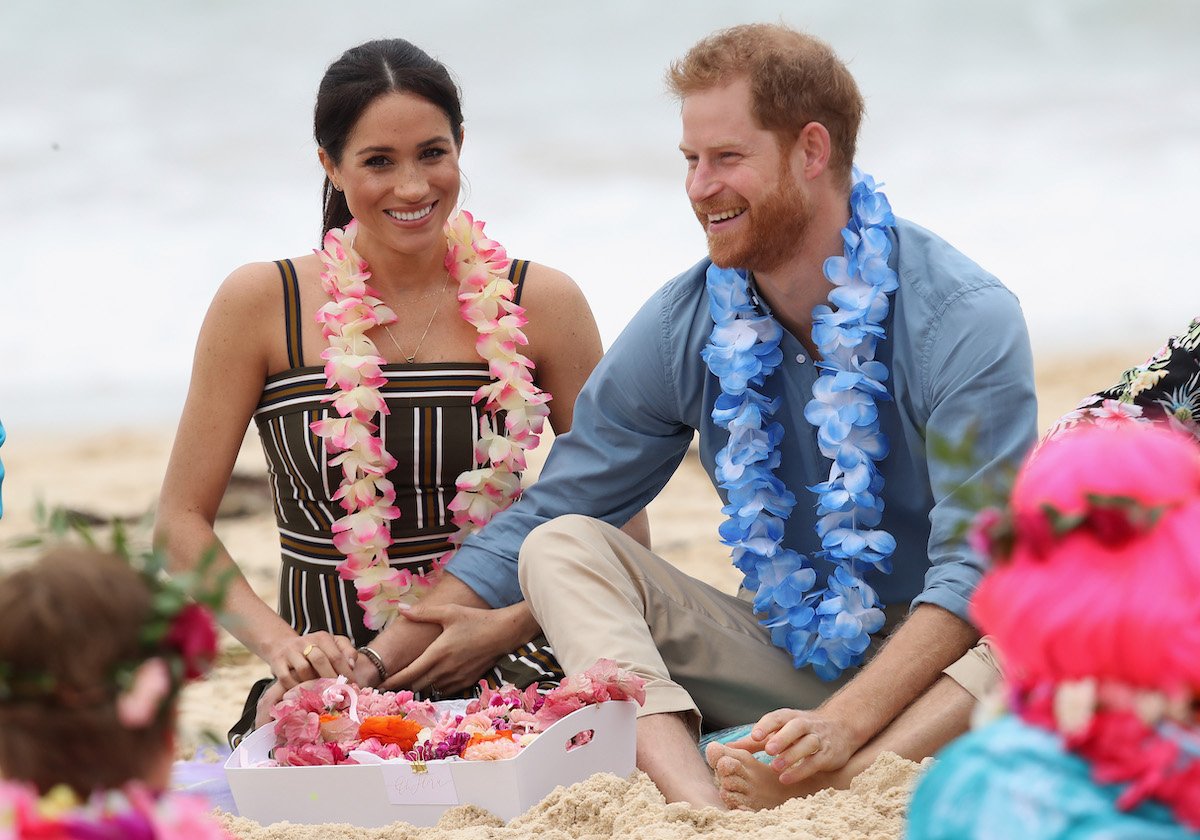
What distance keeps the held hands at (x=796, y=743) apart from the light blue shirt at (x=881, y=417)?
397 mm

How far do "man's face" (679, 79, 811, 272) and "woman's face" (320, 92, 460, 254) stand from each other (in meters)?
0.73

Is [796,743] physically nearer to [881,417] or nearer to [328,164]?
[881,417]

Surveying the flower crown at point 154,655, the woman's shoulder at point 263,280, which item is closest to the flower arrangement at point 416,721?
the woman's shoulder at point 263,280

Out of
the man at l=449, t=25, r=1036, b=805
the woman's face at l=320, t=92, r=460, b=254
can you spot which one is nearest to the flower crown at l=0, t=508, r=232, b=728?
the man at l=449, t=25, r=1036, b=805

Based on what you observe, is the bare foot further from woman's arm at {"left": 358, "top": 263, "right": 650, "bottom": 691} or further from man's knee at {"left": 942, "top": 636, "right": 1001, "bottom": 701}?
woman's arm at {"left": 358, "top": 263, "right": 650, "bottom": 691}

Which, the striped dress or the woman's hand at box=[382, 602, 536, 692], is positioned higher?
the striped dress

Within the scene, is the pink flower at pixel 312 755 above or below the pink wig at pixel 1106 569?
below

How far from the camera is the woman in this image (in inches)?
148

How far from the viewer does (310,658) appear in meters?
3.44

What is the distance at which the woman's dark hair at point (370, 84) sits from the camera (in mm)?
3787

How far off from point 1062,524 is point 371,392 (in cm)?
267

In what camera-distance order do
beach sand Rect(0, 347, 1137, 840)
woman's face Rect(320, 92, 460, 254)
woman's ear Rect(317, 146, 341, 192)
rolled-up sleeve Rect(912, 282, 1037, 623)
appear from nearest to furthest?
beach sand Rect(0, 347, 1137, 840), rolled-up sleeve Rect(912, 282, 1037, 623), woman's face Rect(320, 92, 460, 254), woman's ear Rect(317, 146, 341, 192)

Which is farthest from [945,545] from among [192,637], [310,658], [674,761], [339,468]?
[192,637]

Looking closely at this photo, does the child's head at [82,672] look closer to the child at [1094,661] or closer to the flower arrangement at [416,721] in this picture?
the child at [1094,661]
